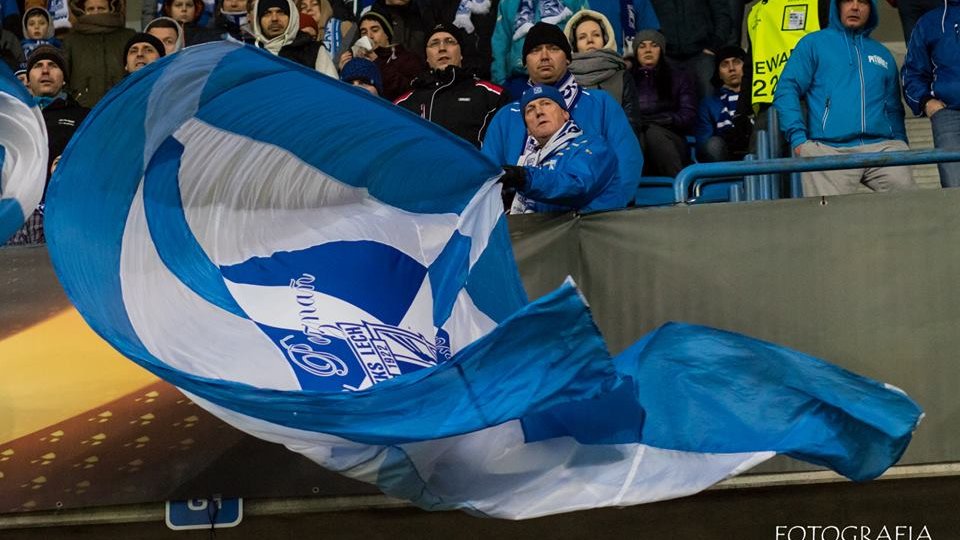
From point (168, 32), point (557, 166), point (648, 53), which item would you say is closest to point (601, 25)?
point (648, 53)

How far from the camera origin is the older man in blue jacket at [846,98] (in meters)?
9.64

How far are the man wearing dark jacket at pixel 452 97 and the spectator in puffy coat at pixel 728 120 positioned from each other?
5.08 ft

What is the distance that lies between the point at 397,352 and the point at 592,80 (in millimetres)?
3241

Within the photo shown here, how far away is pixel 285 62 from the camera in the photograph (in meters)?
7.40

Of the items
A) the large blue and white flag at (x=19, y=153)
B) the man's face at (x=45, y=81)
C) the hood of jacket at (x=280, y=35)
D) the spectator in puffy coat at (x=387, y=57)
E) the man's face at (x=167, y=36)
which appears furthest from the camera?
the man's face at (x=167, y=36)

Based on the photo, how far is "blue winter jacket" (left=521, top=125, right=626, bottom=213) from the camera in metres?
8.29

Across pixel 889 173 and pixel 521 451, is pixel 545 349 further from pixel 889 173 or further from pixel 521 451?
pixel 889 173

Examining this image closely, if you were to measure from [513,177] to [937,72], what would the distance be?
10.00 ft

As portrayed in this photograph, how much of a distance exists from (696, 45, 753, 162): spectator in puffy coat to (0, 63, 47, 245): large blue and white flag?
4.22 m

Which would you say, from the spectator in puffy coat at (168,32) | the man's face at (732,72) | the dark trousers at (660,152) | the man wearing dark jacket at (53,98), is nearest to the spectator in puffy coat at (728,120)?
the man's face at (732,72)

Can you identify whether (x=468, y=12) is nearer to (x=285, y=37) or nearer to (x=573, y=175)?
(x=285, y=37)

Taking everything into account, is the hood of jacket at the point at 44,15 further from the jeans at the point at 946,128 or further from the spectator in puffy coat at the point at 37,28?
the jeans at the point at 946,128

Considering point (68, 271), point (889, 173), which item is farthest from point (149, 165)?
point (889, 173)

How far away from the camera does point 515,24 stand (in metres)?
11.0
